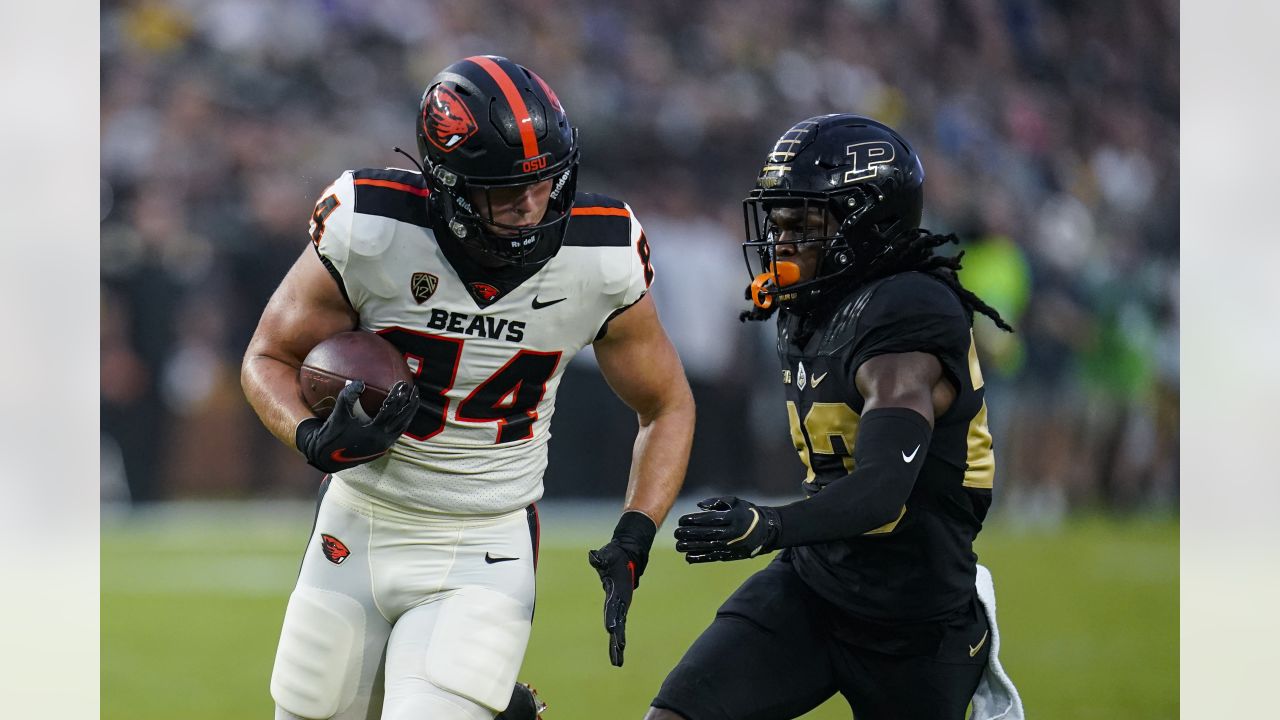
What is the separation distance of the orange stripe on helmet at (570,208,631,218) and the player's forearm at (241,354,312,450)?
2.18ft

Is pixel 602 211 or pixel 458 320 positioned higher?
pixel 602 211

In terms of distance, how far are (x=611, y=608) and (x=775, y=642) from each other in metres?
0.38

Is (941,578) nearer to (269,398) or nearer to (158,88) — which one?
(269,398)

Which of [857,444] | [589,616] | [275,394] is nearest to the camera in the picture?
[857,444]

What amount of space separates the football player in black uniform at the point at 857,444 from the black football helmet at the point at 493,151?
1.57 ft

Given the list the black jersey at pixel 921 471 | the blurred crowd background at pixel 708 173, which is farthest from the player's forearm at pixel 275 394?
the blurred crowd background at pixel 708 173

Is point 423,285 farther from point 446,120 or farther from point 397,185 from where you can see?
point 446,120

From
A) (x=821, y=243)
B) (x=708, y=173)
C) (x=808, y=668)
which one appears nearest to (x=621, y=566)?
(x=808, y=668)

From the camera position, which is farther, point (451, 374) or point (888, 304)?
point (451, 374)

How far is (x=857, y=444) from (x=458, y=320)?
84 centimetres

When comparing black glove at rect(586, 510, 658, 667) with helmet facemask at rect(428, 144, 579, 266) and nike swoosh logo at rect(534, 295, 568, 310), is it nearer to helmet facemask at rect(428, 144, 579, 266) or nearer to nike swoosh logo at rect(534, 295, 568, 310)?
nike swoosh logo at rect(534, 295, 568, 310)

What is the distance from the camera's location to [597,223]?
2699 mm

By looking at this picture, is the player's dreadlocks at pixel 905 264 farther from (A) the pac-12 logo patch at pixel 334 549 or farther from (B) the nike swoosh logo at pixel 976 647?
(A) the pac-12 logo patch at pixel 334 549

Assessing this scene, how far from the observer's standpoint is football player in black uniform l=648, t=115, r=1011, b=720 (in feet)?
8.09
